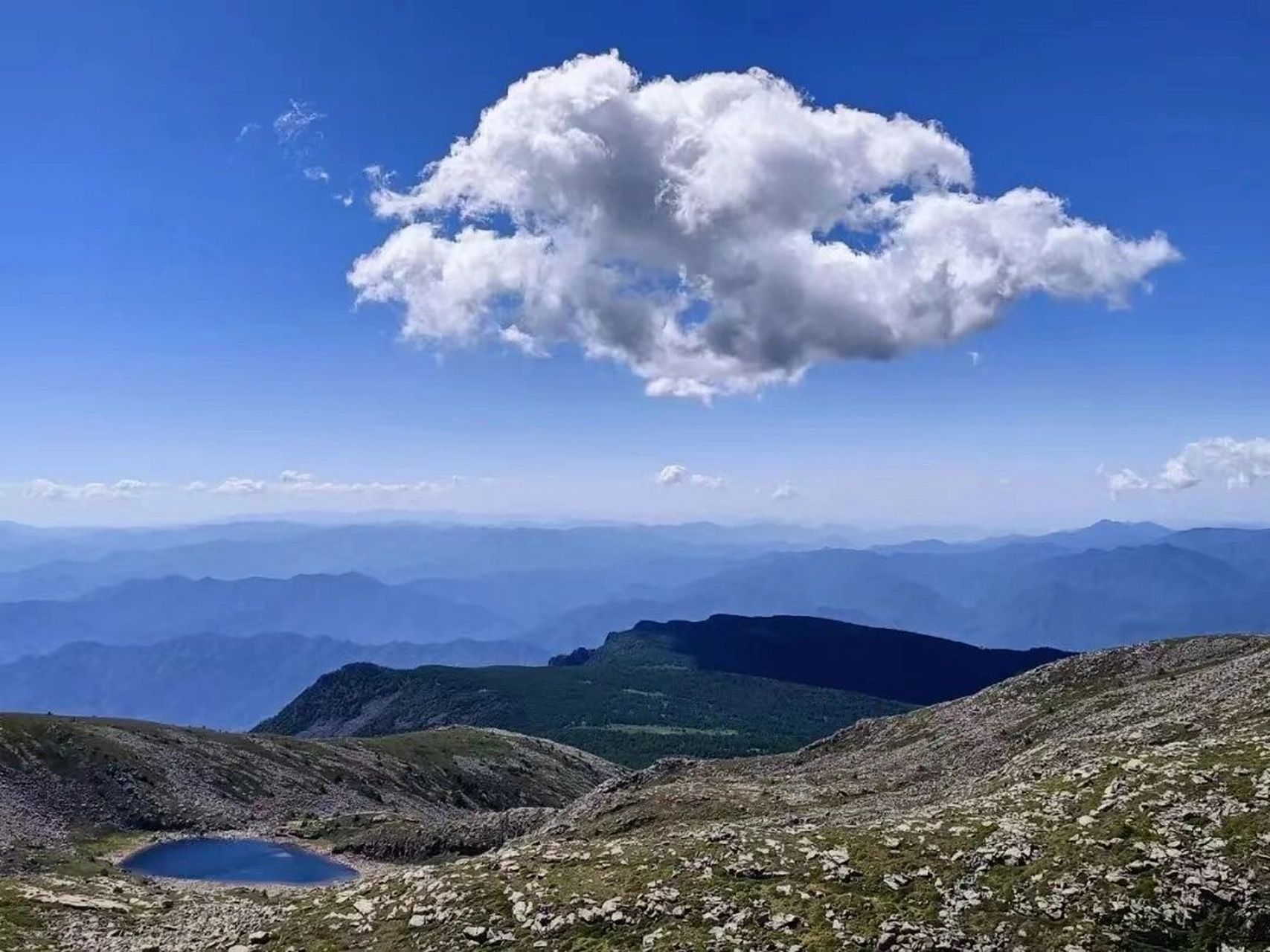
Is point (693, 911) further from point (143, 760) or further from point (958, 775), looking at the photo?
point (143, 760)

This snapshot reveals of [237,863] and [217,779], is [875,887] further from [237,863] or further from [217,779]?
[217,779]

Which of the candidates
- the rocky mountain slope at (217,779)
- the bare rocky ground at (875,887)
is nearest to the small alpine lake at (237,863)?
the rocky mountain slope at (217,779)

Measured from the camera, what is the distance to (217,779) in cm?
10900

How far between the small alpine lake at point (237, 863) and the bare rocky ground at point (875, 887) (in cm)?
2506

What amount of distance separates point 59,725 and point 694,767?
79480mm

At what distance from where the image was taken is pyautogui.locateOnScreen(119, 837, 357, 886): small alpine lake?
72.4 metres

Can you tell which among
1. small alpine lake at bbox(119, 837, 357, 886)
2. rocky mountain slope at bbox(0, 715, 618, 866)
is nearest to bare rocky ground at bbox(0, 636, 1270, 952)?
small alpine lake at bbox(119, 837, 357, 886)

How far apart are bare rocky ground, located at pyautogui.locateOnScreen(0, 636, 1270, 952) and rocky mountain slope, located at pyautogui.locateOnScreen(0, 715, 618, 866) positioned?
164 feet

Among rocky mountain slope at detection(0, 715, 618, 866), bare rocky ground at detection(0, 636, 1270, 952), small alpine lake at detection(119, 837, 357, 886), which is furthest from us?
rocky mountain slope at detection(0, 715, 618, 866)

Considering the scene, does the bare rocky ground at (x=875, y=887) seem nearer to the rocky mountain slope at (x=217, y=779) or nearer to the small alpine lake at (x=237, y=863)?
the small alpine lake at (x=237, y=863)

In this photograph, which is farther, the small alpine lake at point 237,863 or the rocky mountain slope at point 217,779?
the rocky mountain slope at point 217,779

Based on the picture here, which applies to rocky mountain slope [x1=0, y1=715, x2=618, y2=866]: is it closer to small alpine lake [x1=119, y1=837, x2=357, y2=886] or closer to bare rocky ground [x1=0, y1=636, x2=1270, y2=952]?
small alpine lake [x1=119, y1=837, x2=357, y2=886]

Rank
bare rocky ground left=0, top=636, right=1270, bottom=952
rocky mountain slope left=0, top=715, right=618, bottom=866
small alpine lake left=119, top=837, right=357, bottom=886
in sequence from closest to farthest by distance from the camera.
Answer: bare rocky ground left=0, top=636, right=1270, bottom=952 < small alpine lake left=119, top=837, right=357, bottom=886 < rocky mountain slope left=0, top=715, right=618, bottom=866

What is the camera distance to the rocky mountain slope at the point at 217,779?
89.9m
